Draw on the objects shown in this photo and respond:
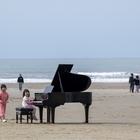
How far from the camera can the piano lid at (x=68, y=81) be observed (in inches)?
682

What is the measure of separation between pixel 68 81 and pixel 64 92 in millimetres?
844

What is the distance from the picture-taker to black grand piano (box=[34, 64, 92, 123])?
16.7 m

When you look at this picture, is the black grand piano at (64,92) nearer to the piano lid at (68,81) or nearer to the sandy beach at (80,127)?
the piano lid at (68,81)

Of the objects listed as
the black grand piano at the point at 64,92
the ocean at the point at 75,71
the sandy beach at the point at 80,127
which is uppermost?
the ocean at the point at 75,71

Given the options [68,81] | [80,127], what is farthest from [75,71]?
[80,127]

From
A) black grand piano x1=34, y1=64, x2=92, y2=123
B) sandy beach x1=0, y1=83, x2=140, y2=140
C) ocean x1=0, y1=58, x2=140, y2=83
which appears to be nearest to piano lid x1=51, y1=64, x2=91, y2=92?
black grand piano x1=34, y1=64, x2=92, y2=123

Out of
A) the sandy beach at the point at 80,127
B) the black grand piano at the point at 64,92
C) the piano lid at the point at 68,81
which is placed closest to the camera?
the sandy beach at the point at 80,127

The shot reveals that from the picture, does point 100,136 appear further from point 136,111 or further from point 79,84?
point 136,111

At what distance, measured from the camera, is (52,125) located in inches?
659

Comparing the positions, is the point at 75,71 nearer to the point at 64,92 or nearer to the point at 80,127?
the point at 64,92

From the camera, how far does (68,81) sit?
17.5 m

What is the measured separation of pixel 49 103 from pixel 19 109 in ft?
3.04

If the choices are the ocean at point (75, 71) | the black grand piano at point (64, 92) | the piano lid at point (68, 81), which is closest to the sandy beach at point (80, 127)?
the black grand piano at point (64, 92)

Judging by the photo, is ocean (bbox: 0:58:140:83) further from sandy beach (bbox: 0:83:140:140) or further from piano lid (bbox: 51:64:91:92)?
piano lid (bbox: 51:64:91:92)
